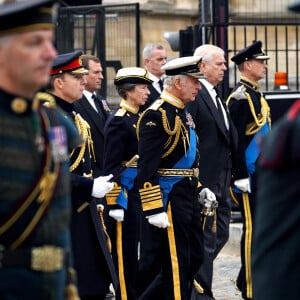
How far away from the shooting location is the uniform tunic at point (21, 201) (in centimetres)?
501

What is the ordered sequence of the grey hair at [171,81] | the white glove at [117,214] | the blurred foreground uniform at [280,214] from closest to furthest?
the blurred foreground uniform at [280,214] < the grey hair at [171,81] < the white glove at [117,214]

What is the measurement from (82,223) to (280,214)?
13.7ft

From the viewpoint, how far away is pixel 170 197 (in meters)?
9.34

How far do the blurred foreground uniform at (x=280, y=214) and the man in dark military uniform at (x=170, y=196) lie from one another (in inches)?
184

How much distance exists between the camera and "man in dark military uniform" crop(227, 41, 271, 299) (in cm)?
1081

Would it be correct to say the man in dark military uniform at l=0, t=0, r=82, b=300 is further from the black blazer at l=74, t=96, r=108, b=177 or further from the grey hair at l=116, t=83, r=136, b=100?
the black blazer at l=74, t=96, r=108, b=177

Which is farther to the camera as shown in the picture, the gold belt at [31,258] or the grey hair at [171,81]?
the grey hair at [171,81]

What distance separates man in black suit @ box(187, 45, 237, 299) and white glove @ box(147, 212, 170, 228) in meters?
1.39

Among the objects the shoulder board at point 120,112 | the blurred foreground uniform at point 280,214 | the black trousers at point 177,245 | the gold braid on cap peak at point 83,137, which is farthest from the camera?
the shoulder board at point 120,112

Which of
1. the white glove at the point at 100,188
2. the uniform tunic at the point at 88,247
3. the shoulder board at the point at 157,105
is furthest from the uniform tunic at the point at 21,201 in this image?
the shoulder board at the point at 157,105

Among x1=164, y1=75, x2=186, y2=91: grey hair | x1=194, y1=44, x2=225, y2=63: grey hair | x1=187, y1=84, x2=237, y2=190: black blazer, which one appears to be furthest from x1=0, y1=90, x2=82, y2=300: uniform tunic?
x1=194, y1=44, x2=225, y2=63: grey hair

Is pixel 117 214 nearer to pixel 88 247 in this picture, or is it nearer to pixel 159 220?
pixel 159 220

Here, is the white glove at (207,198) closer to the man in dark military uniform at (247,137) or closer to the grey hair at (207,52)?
the man in dark military uniform at (247,137)

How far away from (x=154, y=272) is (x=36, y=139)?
15.0 feet
